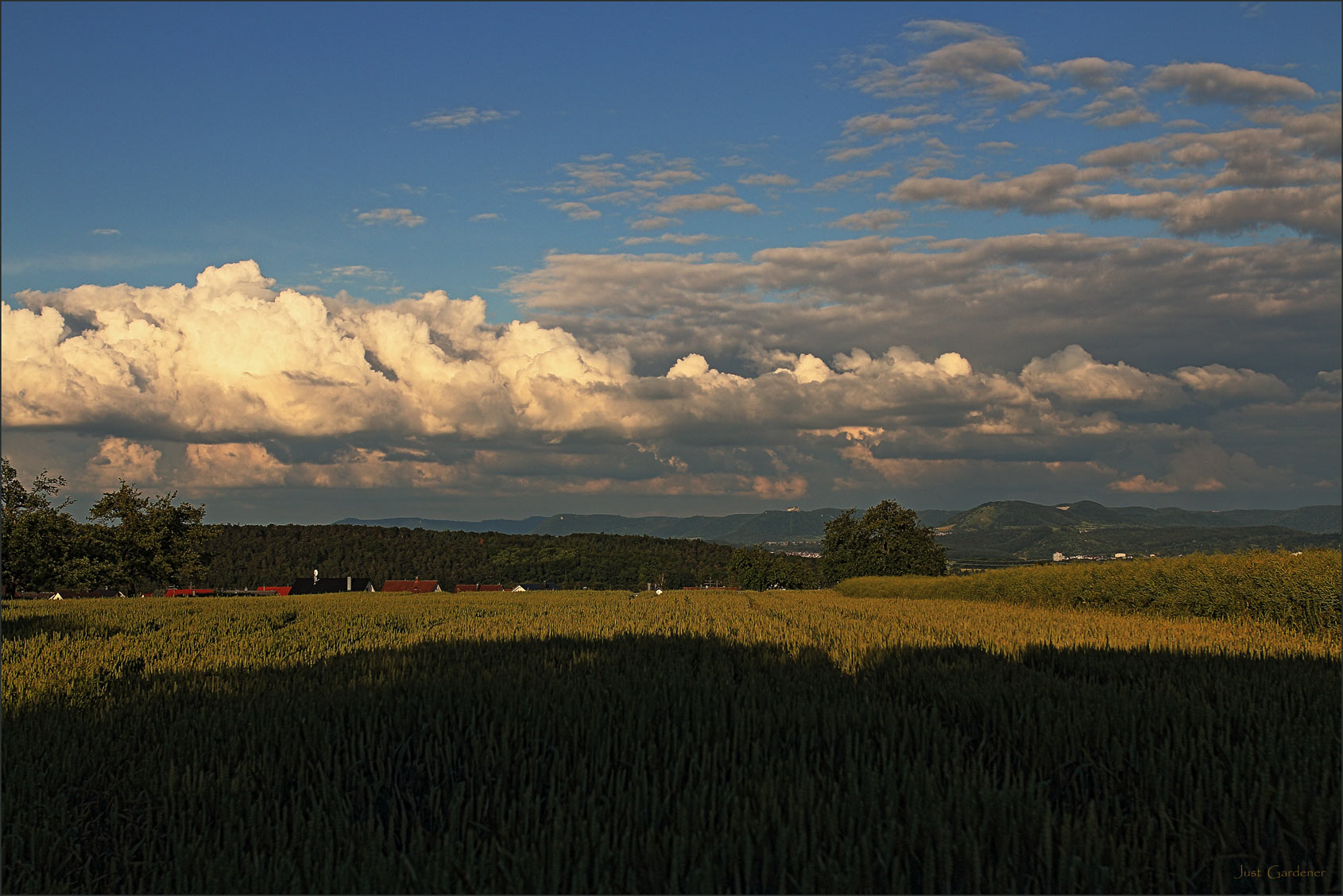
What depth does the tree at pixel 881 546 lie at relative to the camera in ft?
298

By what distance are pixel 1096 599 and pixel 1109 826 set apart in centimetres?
2310

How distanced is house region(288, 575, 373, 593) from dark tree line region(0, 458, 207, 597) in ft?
153

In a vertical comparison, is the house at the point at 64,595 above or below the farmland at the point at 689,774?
below

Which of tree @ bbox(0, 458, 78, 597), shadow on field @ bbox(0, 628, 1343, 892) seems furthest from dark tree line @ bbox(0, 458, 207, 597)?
shadow on field @ bbox(0, 628, 1343, 892)

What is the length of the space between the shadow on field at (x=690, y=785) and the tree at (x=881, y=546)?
283 ft

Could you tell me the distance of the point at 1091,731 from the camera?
222 inches

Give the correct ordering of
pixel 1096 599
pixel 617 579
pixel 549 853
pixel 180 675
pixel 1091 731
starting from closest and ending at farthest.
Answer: pixel 549 853 < pixel 1091 731 < pixel 180 675 < pixel 1096 599 < pixel 617 579

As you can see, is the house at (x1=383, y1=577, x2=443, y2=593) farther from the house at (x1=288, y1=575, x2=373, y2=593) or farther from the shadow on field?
the shadow on field

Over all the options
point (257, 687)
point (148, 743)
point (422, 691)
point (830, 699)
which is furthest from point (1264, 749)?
point (257, 687)

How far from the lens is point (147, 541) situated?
67.2 m

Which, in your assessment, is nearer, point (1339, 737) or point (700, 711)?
point (1339, 737)

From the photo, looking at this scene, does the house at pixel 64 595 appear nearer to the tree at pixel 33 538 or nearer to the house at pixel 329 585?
the tree at pixel 33 538

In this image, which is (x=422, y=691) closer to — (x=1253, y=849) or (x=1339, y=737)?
(x=1253, y=849)

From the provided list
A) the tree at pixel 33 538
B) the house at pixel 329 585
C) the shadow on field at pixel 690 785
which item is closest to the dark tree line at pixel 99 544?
the tree at pixel 33 538
